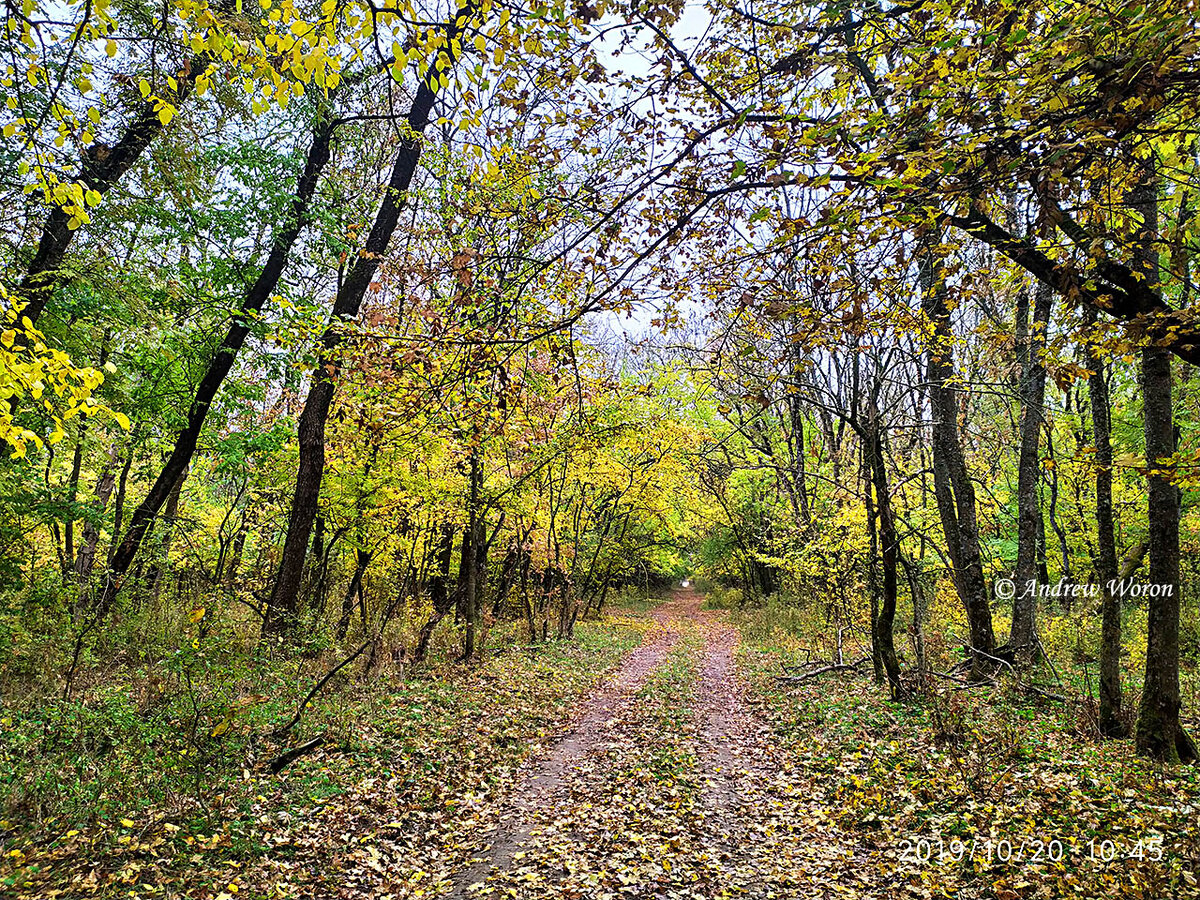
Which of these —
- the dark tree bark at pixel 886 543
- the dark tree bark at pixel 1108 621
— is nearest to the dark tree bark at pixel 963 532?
the dark tree bark at pixel 886 543

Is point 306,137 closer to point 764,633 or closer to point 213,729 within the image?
point 213,729

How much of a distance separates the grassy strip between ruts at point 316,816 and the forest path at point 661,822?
507 mm

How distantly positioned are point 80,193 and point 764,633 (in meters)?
19.8

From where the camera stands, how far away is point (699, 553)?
129ft

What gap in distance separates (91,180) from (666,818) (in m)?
9.95

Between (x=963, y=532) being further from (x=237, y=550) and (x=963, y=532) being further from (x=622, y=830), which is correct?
(x=237, y=550)

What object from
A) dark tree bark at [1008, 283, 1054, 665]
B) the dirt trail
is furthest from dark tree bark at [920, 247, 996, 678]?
the dirt trail

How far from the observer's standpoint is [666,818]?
6230 mm

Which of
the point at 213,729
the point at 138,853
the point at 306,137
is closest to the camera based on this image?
the point at 138,853

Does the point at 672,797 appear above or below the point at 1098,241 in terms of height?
below

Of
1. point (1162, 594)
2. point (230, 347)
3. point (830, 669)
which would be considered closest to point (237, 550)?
point (230, 347)

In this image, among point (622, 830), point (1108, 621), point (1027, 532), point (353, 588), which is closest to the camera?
point (622, 830)

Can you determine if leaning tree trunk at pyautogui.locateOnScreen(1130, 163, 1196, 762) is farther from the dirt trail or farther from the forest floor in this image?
the dirt trail

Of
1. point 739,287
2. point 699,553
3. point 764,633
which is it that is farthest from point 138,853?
point 699,553
